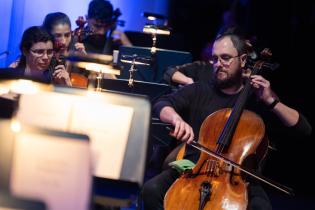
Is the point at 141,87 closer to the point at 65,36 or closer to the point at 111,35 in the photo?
the point at 65,36

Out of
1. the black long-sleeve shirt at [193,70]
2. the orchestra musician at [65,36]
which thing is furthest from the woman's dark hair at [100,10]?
the black long-sleeve shirt at [193,70]

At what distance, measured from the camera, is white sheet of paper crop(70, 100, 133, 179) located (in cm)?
128

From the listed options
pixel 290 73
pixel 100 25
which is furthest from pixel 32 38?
pixel 290 73

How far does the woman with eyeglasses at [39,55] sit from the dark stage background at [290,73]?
154 cm

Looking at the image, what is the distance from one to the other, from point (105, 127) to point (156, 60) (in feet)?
7.57

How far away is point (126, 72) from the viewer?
11.7 ft

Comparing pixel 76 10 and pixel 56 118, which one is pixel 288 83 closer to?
pixel 76 10

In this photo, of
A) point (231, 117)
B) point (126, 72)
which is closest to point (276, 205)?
point (126, 72)

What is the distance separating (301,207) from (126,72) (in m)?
1.54

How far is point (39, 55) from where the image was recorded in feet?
8.48

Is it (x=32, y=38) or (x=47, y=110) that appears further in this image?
(x=32, y=38)

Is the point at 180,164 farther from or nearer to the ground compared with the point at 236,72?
nearer to the ground

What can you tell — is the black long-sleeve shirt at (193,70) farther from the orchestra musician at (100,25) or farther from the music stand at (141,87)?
the orchestra musician at (100,25)

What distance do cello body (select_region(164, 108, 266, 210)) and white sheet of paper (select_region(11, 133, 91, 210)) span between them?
86 cm
